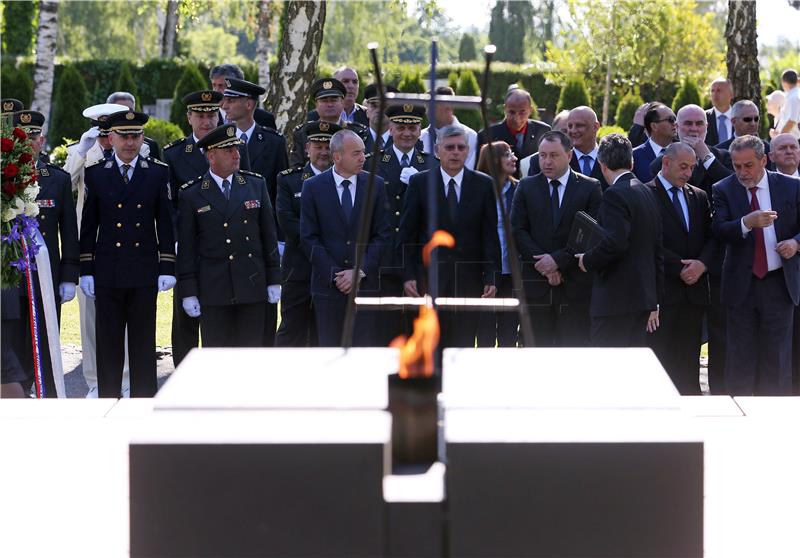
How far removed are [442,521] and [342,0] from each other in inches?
2069

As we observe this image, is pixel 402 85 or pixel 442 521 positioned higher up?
pixel 402 85

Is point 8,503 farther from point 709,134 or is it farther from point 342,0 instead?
point 342,0

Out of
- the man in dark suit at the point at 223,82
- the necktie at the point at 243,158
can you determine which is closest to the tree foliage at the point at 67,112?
the man in dark suit at the point at 223,82

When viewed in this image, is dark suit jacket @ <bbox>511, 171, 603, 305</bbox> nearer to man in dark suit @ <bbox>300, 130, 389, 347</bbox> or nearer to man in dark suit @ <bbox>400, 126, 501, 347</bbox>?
man in dark suit @ <bbox>400, 126, 501, 347</bbox>

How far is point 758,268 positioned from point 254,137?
363 centimetres

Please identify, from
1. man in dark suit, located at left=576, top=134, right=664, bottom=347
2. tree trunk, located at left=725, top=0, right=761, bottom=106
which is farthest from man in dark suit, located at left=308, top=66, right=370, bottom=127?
tree trunk, located at left=725, top=0, right=761, bottom=106

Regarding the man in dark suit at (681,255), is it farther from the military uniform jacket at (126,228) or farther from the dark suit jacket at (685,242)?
the military uniform jacket at (126,228)

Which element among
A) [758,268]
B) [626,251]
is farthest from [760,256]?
[626,251]

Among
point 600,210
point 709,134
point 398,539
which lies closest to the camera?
point 398,539

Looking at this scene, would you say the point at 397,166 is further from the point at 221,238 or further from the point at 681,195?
the point at 681,195

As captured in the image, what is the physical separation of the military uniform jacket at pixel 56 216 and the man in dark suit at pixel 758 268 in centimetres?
396

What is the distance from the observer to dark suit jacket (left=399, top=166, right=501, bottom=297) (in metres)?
7.42

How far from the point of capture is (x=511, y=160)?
823 cm

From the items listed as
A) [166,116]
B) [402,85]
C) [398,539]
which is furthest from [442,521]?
[166,116]
